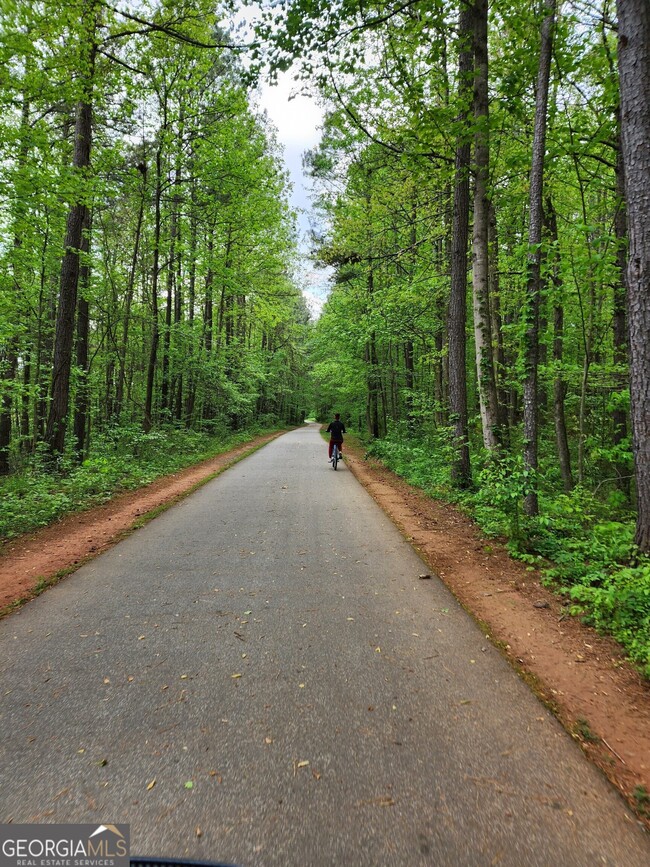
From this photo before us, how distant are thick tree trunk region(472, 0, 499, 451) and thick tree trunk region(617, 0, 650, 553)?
10.1 feet

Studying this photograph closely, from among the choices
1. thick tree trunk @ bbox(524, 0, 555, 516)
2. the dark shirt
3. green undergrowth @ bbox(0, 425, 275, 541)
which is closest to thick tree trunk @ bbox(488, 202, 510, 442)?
thick tree trunk @ bbox(524, 0, 555, 516)

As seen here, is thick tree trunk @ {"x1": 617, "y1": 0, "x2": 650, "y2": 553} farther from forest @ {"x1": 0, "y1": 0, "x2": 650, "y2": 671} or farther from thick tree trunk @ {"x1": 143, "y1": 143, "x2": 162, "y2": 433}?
thick tree trunk @ {"x1": 143, "y1": 143, "x2": 162, "y2": 433}

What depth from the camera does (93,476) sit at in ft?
29.7

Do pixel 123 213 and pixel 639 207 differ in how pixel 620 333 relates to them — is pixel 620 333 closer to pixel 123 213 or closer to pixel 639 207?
pixel 639 207

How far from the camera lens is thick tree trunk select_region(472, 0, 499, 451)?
23.2ft

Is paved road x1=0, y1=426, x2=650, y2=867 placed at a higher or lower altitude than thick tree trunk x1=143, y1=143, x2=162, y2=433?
lower

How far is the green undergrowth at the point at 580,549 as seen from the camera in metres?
3.49

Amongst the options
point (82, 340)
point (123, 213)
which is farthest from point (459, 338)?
point (123, 213)

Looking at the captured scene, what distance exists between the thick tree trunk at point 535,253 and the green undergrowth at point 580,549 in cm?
31

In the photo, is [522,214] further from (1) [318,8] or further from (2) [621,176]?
(1) [318,8]

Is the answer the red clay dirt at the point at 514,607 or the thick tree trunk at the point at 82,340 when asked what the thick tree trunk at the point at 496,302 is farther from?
the thick tree trunk at the point at 82,340

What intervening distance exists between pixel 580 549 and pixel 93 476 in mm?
9454

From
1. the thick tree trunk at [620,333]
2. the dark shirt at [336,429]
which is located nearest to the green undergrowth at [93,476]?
the dark shirt at [336,429]

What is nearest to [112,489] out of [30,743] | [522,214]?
[30,743]
